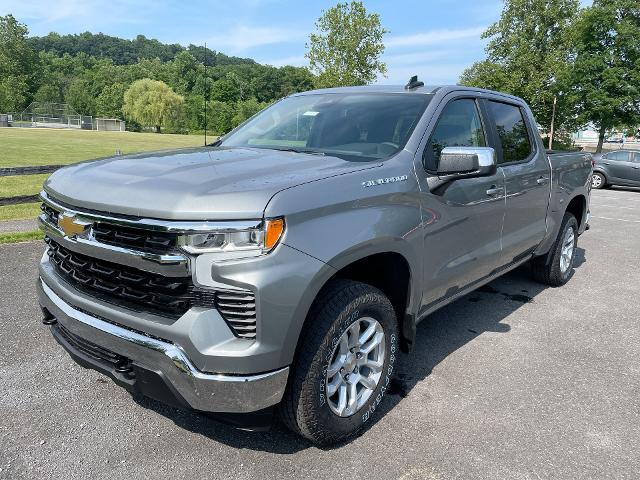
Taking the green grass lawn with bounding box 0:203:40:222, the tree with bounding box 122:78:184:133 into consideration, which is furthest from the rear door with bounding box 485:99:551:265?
the tree with bounding box 122:78:184:133

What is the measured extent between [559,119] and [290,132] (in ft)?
130

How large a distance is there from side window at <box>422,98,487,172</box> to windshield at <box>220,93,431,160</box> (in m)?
0.16

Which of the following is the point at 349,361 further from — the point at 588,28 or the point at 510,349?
the point at 588,28

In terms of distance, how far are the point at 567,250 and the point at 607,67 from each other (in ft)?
→ 96.2

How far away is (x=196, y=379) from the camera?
7.09 ft

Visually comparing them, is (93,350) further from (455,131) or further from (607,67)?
(607,67)

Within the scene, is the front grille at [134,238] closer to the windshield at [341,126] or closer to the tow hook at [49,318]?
the tow hook at [49,318]

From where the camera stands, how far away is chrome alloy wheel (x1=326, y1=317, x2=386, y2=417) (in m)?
2.63

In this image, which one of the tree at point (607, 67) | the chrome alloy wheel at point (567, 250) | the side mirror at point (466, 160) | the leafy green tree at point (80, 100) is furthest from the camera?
the leafy green tree at point (80, 100)

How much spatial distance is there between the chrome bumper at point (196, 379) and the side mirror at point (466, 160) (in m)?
1.56

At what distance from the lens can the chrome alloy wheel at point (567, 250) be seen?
555 centimetres

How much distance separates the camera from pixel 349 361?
2691mm

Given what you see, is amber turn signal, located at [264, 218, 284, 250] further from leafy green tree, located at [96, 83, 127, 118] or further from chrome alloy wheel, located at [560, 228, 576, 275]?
leafy green tree, located at [96, 83, 127, 118]

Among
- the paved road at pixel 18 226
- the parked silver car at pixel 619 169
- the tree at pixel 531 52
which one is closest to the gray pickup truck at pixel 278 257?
the paved road at pixel 18 226
